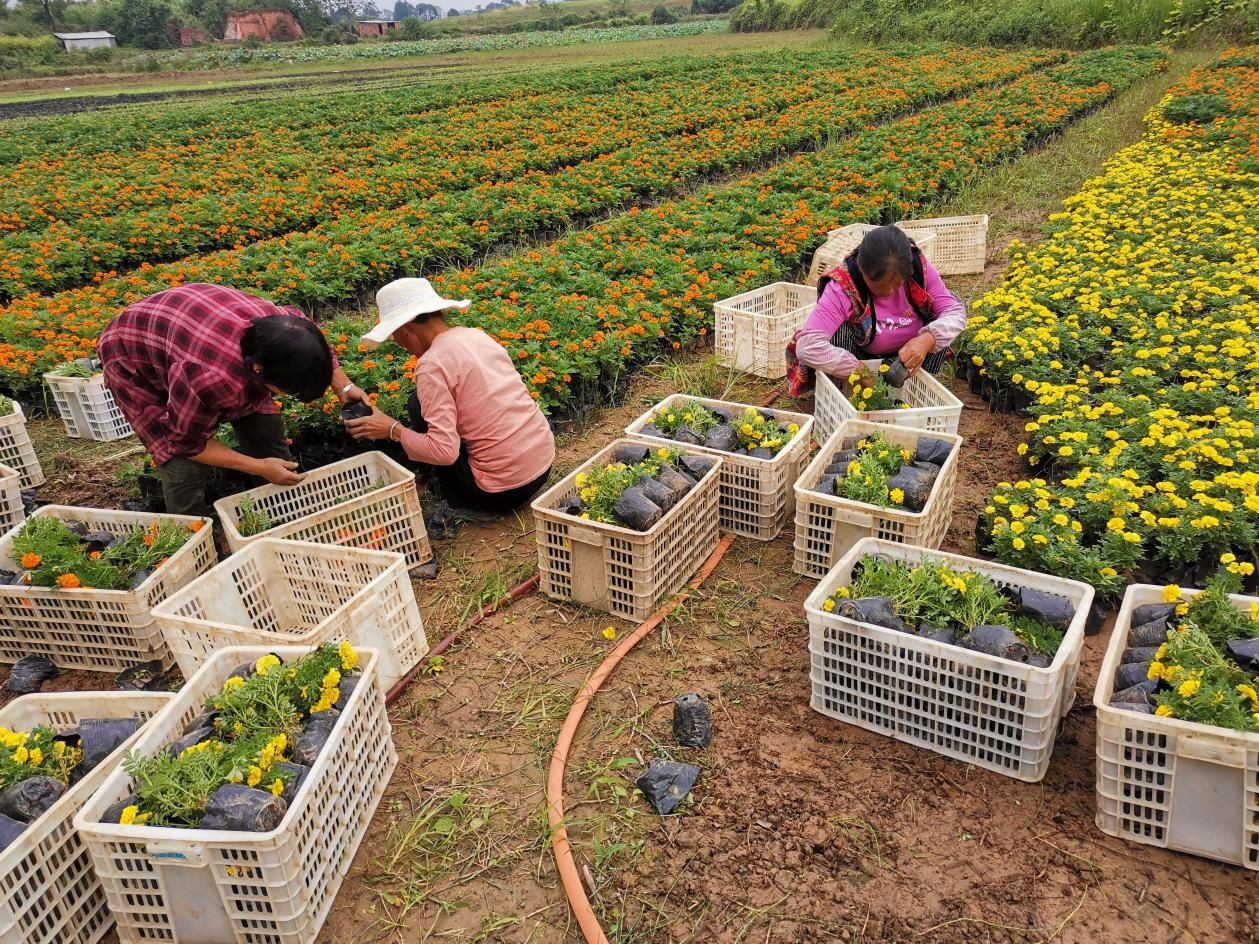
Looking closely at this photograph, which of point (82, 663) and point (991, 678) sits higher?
point (991, 678)

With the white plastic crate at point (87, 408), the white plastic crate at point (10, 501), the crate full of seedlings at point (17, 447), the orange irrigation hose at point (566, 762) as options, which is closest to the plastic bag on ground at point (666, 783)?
the orange irrigation hose at point (566, 762)

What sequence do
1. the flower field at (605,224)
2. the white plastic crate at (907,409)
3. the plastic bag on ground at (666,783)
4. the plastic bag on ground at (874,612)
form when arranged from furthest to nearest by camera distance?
1. the flower field at (605,224)
2. the white plastic crate at (907,409)
3. the plastic bag on ground at (874,612)
4. the plastic bag on ground at (666,783)

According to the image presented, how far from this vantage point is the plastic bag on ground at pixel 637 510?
374cm

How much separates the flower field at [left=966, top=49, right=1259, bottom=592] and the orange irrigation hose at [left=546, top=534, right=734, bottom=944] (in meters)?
1.48

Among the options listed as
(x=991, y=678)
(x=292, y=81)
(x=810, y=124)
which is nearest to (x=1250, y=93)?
(x=810, y=124)

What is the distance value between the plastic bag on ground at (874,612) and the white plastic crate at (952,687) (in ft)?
0.17

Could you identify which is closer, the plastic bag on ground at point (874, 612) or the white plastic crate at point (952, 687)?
the white plastic crate at point (952, 687)

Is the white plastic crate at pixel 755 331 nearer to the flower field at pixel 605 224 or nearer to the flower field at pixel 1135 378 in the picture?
the flower field at pixel 605 224

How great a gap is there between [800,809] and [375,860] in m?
1.47

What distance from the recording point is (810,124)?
15.6 m

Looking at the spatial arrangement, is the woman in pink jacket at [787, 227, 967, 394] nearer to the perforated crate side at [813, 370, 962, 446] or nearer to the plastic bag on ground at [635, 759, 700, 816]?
the perforated crate side at [813, 370, 962, 446]

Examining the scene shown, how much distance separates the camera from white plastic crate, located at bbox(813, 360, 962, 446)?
14.6 feet

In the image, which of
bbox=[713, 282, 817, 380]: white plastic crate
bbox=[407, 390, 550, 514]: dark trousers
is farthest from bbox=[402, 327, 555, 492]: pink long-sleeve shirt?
bbox=[713, 282, 817, 380]: white plastic crate

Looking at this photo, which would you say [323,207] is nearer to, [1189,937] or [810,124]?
[810,124]
